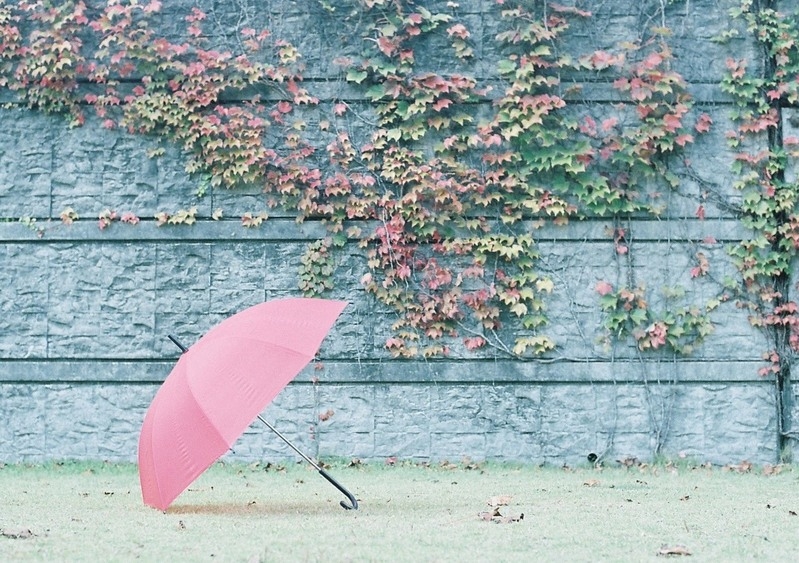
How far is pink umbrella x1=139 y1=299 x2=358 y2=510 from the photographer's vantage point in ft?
14.6

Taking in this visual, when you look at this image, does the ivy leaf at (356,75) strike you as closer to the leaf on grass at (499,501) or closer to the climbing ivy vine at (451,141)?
the climbing ivy vine at (451,141)

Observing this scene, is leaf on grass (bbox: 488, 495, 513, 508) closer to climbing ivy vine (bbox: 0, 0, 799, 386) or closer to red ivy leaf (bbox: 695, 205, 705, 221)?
climbing ivy vine (bbox: 0, 0, 799, 386)

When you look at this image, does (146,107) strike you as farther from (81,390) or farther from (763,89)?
(763,89)

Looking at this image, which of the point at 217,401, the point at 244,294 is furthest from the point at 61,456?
the point at 217,401

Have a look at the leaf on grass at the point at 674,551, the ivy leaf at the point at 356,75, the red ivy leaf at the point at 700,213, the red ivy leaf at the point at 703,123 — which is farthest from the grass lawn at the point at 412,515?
the ivy leaf at the point at 356,75

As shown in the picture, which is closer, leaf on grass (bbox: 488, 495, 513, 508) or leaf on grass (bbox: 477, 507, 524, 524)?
leaf on grass (bbox: 477, 507, 524, 524)

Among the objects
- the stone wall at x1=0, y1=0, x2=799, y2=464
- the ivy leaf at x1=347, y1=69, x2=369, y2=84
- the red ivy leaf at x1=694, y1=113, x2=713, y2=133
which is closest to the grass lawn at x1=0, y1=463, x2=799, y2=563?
the stone wall at x1=0, y1=0, x2=799, y2=464

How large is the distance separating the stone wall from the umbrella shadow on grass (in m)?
2.19

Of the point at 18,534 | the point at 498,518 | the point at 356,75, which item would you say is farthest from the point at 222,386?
the point at 356,75

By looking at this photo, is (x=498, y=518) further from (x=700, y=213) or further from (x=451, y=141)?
(x=700, y=213)

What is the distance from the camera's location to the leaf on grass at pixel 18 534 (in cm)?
430

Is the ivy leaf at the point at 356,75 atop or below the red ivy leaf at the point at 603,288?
atop

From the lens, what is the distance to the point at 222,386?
4559 mm

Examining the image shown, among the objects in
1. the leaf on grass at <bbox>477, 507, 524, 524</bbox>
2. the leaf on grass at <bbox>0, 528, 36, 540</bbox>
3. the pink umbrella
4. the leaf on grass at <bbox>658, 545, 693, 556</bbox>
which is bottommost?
the leaf on grass at <bbox>477, 507, 524, 524</bbox>
